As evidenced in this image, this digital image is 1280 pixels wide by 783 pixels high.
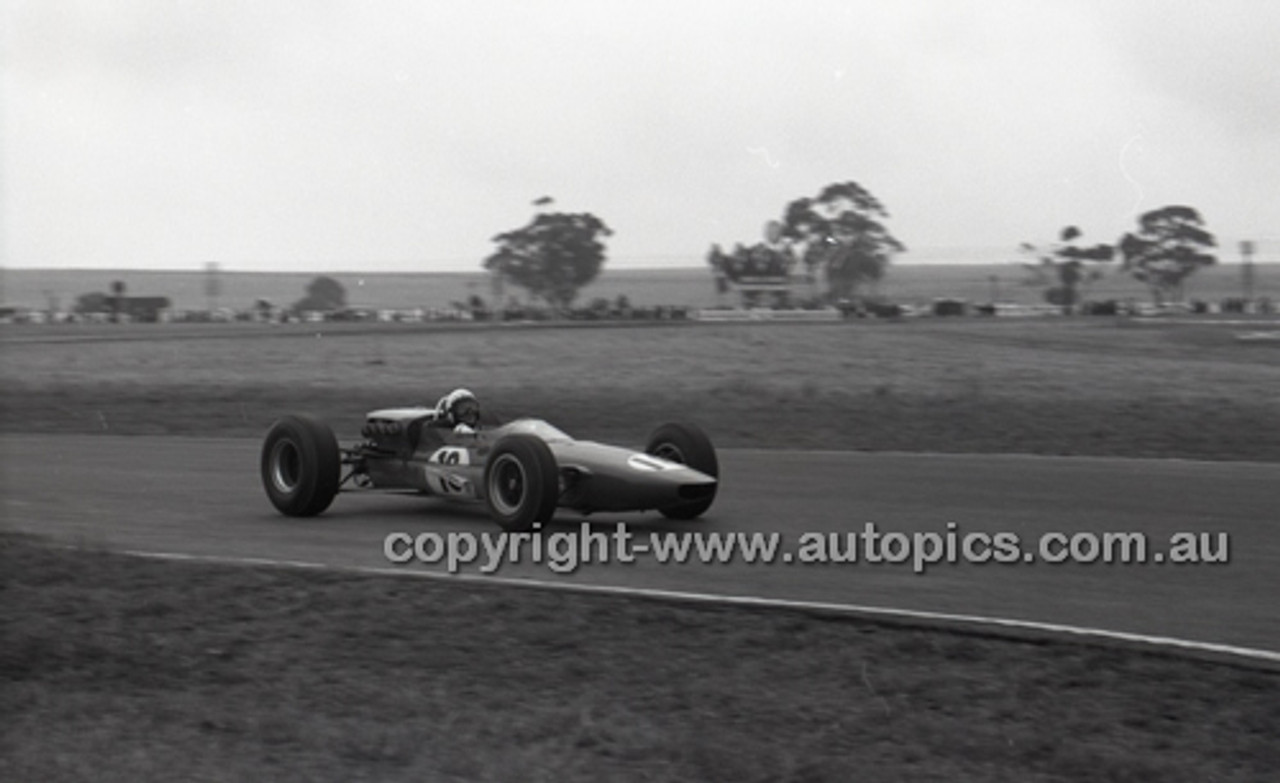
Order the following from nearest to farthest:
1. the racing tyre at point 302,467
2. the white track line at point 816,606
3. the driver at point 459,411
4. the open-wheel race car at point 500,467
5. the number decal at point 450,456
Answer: the white track line at point 816,606 < the open-wheel race car at point 500,467 < the number decal at point 450,456 < the racing tyre at point 302,467 < the driver at point 459,411

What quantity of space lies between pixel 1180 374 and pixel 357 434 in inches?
500

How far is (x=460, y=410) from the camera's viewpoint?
11.4 meters

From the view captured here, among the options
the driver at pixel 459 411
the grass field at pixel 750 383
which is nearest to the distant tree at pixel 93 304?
the grass field at pixel 750 383

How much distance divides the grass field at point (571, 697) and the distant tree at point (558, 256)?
40.0 m

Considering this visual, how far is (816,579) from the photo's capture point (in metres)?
8.46

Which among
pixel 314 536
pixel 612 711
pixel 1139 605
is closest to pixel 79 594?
pixel 314 536

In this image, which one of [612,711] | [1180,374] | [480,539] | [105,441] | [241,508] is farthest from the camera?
[1180,374]

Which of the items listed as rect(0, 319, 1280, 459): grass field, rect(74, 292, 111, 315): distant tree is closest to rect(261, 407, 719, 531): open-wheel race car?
rect(0, 319, 1280, 459): grass field

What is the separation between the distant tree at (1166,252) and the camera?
160ft

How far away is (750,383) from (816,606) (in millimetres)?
17623

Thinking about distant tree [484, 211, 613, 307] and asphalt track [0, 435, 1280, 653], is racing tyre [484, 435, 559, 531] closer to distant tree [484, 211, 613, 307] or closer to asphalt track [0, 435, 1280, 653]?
asphalt track [0, 435, 1280, 653]

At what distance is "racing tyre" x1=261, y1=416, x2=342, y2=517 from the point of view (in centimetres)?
1125

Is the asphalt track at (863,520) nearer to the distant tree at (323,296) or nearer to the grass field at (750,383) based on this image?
the grass field at (750,383)

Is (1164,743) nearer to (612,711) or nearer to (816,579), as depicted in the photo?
(612,711)
